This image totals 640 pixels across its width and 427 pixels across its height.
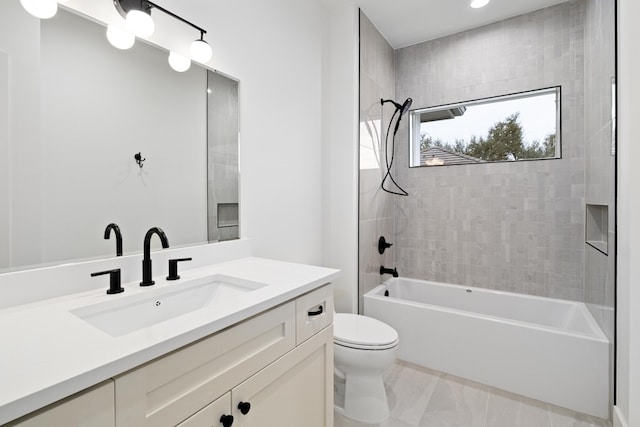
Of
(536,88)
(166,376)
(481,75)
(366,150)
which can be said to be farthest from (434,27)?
(166,376)

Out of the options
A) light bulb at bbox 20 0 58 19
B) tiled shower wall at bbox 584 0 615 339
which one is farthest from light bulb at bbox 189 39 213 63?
tiled shower wall at bbox 584 0 615 339

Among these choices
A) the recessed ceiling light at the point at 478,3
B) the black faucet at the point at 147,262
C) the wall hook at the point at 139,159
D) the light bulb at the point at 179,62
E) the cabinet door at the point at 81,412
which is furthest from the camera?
the recessed ceiling light at the point at 478,3

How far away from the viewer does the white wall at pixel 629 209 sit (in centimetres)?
130

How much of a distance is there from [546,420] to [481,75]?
2509 mm

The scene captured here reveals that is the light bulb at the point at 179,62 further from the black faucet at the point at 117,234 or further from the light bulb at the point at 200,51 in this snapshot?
the black faucet at the point at 117,234

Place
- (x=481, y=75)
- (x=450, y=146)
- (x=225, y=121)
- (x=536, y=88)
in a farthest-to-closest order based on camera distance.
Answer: (x=450, y=146)
(x=481, y=75)
(x=536, y=88)
(x=225, y=121)

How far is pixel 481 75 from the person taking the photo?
2.55m

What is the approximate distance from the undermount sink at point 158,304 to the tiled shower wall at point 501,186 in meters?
2.10

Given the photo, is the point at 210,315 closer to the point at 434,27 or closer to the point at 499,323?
the point at 499,323

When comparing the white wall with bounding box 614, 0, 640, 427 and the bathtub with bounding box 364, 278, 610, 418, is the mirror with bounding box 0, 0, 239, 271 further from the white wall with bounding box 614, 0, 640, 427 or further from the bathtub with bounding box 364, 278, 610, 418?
the white wall with bounding box 614, 0, 640, 427

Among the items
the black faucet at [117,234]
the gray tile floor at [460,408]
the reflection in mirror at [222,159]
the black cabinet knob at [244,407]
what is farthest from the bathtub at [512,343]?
the black faucet at [117,234]

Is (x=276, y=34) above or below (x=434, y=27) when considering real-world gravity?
below

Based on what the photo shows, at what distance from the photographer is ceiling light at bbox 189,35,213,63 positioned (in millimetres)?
1352

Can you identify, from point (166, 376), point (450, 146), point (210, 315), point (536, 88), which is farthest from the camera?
point (450, 146)
